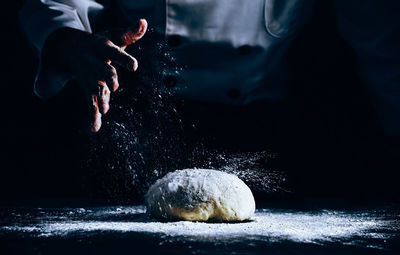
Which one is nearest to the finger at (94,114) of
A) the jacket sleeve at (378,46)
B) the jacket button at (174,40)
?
the jacket button at (174,40)

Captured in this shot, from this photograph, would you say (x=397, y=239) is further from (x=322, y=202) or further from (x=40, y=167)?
(x=40, y=167)

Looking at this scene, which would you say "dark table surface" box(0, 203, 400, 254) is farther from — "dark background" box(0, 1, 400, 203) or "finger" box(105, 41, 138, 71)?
"finger" box(105, 41, 138, 71)

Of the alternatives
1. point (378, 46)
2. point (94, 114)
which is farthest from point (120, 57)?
point (378, 46)

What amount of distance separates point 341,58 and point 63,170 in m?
1.36

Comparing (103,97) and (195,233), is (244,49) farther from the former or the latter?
(195,233)

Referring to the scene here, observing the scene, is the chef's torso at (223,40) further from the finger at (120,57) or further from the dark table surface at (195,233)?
the dark table surface at (195,233)

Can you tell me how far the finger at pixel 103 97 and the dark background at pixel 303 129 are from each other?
72cm

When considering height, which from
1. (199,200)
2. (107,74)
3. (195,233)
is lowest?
(195,233)

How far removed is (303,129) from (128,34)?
0.97 metres

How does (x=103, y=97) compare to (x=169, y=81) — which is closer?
(x=103, y=97)

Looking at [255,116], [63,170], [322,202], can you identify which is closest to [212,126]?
[255,116]

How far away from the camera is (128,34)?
144 cm

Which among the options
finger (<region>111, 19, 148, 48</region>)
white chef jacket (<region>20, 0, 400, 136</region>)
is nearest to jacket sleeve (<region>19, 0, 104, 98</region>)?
white chef jacket (<region>20, 0, 400, 136</region>)

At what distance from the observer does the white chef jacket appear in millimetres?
1950
